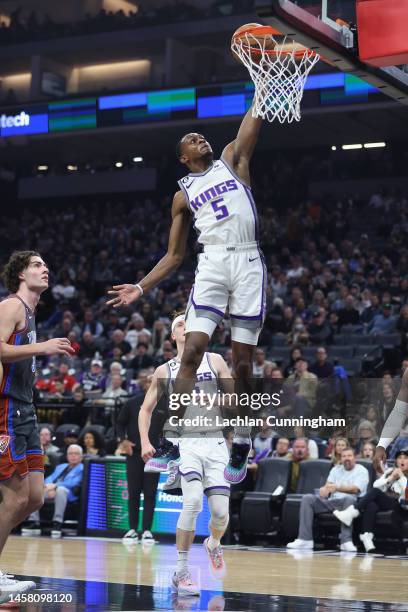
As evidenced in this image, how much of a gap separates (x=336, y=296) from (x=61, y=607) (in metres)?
14.4

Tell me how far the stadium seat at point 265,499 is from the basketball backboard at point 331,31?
7.00m

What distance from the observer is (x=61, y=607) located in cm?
652

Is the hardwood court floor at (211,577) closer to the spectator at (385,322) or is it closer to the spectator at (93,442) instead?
the spectator at (93,442)

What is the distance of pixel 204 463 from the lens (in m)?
8.31

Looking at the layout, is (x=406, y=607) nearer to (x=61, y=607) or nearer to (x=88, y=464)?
(x=61, y=607)

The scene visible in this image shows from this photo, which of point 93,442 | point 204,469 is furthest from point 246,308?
point 93,442

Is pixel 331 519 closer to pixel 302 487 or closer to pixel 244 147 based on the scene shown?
pixel 302 487

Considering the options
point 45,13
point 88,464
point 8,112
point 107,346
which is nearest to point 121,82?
point 45,13

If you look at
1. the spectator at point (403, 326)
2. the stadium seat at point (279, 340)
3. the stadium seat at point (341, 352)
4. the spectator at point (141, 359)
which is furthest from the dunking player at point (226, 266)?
the stadium seat at point (279, 340)

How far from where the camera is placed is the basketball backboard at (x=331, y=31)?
6.39 m

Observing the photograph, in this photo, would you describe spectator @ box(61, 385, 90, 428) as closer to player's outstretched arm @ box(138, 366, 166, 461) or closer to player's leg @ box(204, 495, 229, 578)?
player's outstretched arm @ box(138, 366, 166, 461)

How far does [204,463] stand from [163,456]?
38 centimetres

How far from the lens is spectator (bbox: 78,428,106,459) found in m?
15.2

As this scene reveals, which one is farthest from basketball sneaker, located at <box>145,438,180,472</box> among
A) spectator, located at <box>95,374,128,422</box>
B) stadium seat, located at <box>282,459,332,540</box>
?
spectator, located at <box>95,374,128,422</box>
